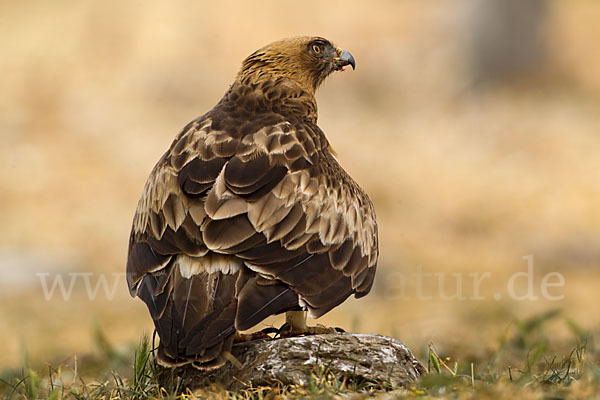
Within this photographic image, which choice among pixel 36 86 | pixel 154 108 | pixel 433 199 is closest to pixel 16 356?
pixel 433 199

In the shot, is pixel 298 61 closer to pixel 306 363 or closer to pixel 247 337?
pixel 247 337

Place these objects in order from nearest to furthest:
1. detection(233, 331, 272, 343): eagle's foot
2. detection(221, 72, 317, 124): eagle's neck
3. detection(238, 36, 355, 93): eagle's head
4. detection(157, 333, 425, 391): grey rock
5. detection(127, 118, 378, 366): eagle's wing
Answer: detection(157, 333, 425, 391): grey rock → detection(127, 118, 378, 366): eagle's wing → detection(233, 331, 272, 343): eagle's foot → detection(221, 72, 317, 124): eagle's neck → detection(238, 36, 355, 93): eagle's head

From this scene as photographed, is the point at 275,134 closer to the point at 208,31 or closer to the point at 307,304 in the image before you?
the point at 307,304

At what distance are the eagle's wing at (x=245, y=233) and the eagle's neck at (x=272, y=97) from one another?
0.53 meters

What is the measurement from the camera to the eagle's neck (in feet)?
20.3

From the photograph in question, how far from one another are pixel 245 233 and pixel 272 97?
1.78 meters

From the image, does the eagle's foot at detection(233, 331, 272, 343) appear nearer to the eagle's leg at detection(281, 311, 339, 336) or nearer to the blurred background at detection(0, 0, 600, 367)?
the eagle's leg at detection(281, 311, 339, 336)

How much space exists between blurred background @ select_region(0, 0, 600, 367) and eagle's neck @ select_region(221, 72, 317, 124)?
2561 millimetres

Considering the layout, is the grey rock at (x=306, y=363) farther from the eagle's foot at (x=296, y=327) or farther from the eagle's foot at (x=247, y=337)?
the eagle's foot at (x=296, y=327)

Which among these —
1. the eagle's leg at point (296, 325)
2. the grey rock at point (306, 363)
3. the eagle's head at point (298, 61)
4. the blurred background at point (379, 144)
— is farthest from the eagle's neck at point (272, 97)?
the blurred background at point (379, 144)

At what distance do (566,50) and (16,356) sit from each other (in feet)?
51.8


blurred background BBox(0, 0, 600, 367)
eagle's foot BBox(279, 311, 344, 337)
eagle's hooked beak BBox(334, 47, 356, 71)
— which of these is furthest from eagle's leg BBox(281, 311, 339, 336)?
eagle's hooked beak BBox(334, 47, 356, 71)

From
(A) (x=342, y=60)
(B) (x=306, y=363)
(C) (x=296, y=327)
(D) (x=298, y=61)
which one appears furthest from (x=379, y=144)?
(B) (x=306, y=363)

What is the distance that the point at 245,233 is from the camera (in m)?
4.77
